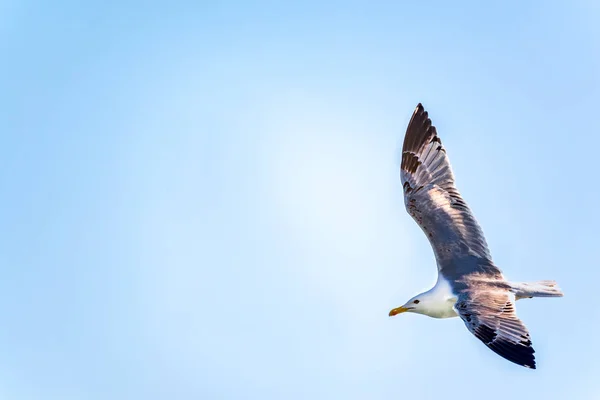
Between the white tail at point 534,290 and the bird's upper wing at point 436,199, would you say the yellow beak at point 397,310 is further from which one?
the white tail at point 534,290

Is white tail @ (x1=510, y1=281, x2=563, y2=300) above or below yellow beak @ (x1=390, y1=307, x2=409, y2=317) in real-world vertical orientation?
below

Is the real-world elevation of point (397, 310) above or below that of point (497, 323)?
above

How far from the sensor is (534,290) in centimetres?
1591

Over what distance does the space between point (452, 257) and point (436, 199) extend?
105 cm

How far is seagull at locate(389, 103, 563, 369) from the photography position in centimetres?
1459

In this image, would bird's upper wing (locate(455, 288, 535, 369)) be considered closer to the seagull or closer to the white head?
the seagull

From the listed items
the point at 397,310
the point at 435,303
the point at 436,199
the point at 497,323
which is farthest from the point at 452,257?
the point at 497,323

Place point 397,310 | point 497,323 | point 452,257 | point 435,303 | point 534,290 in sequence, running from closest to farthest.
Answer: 1. point 497,323
2. point 435,303
3. point 534,290
4. point 452,257
5. point 397,310

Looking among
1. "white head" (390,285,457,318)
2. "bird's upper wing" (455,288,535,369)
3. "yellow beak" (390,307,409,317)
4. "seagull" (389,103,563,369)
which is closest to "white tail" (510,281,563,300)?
"seagull" (389,103,563,369)

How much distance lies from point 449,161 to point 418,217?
116 centimetres

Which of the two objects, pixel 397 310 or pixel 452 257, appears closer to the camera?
pixel 452 257

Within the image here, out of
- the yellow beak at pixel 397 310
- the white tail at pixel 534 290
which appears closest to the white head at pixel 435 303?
the yellow beak at pixel 397 310

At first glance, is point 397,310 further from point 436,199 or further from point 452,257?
point 436,199

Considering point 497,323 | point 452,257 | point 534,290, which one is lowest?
point 497,323
